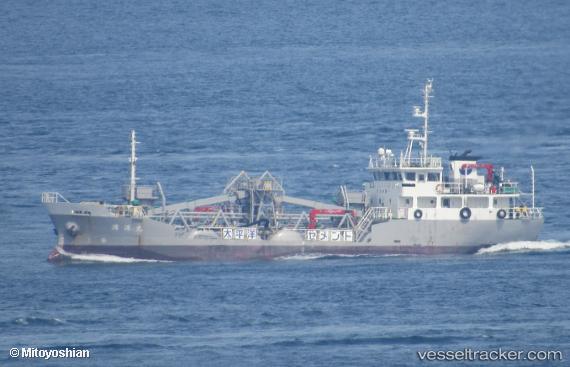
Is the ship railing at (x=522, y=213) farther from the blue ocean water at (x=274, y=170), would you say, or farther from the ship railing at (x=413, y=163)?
the ship railing at (x=413, y=163)

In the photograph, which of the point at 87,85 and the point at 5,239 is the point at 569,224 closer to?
the point at 5,239

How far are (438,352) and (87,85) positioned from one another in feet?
305

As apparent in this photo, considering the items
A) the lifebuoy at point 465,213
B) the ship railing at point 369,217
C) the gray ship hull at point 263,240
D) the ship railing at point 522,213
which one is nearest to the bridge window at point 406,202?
the ship railing at point 369,217

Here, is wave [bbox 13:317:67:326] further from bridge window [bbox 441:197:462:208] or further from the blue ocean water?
bridge window [bbox 441:197:462:208]

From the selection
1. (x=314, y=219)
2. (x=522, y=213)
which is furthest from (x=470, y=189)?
(x=314, y=219)

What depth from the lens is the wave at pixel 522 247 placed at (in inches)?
3743

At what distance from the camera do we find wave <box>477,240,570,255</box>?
312 ft

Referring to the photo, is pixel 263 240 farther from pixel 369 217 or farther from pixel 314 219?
pixel 369 217

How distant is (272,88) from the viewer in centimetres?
16138

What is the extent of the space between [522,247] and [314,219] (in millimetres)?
9800

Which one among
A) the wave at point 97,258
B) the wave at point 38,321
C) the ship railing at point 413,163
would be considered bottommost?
the wave at point 38,321

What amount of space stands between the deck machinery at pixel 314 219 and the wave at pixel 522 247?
0.30 meters

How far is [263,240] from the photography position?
308 ft

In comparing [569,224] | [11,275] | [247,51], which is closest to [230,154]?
[569,224]
